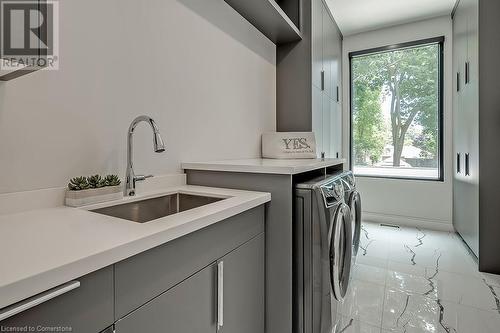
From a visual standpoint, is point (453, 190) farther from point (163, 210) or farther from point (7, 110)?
point (7, 110)

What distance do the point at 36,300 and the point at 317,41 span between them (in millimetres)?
2899

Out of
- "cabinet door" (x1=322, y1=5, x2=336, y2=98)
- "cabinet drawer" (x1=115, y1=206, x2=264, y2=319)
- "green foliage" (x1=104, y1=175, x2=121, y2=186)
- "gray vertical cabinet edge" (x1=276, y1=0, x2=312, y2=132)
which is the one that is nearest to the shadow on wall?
"gray vertical cabinet edge" (x1=276, y1=0, x2=312, y2=132)

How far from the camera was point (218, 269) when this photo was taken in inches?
37.3

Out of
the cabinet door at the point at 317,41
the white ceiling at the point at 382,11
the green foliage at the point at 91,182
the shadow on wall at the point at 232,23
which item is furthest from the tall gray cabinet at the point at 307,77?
the green foliage at the point at 91,182

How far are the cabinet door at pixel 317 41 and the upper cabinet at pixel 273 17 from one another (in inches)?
7.1

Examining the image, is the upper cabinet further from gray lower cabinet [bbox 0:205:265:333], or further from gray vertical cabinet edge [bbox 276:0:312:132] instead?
gray lower cabinet [bbox 0:205:265:333]

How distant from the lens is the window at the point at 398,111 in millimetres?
3637

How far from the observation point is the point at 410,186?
3.73m

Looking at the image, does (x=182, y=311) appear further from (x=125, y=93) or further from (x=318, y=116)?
→ (x=318, y=116)

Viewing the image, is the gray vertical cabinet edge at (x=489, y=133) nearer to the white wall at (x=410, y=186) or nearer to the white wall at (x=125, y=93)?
the white wall at (x=410, y=186)

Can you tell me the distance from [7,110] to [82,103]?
0.79 ft

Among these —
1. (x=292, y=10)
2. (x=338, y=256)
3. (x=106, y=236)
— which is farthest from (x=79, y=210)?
(x=292, y=10)

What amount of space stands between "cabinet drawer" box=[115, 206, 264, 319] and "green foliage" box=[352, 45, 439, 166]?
11.6 ft

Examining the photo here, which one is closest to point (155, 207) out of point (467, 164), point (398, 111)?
point (467, 164)
